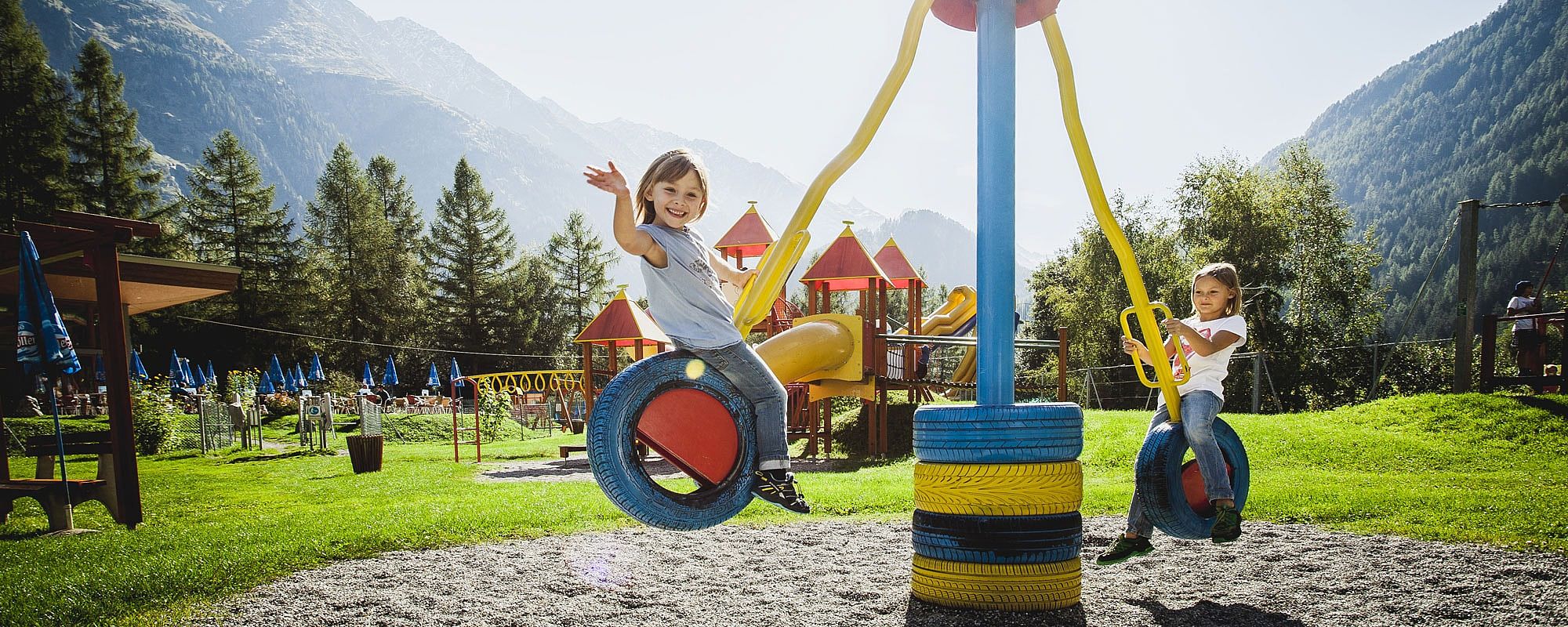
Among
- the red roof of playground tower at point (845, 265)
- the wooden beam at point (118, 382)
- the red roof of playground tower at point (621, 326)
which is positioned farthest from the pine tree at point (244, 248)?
the wooden beam at point (118, 382)

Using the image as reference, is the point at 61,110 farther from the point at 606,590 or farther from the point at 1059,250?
the point at 1059,250

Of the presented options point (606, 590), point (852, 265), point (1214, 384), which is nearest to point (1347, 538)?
point (1214, 384)

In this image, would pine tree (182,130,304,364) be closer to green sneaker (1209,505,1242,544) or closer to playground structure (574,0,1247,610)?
playground structure (574,0,1247,610)

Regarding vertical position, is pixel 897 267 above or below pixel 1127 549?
above

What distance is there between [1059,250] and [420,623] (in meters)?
60.3

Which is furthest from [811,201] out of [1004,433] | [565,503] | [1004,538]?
[565,503]

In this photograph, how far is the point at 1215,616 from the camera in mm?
4371

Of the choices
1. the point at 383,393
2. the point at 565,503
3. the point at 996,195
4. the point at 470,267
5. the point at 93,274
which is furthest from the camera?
the point at 470,267

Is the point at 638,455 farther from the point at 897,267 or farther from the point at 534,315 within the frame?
the point at 534,315

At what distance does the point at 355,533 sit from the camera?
711 centimetres

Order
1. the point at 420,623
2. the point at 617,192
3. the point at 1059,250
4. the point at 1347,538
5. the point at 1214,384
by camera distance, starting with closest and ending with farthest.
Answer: the point at 617,192 < the point at 420,623 < the point at 1214,384 < the point at 1347,538 < the point at 1059,250

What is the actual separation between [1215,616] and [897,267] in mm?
14290

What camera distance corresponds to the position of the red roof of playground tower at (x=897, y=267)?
17.7m

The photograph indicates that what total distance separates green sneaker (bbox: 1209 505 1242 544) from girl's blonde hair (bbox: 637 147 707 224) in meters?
3.61
